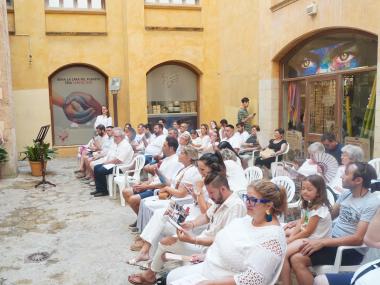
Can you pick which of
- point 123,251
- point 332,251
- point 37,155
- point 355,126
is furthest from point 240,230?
point 37,155

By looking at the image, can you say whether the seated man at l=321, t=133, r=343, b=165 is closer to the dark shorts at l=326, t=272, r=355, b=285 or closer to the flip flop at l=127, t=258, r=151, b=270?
the flip flop at l=127, t=258, r=151, b=270

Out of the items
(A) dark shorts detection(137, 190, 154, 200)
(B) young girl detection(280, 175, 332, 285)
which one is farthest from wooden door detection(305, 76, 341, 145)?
(B) young girl detection(280, 175, 332, 285)

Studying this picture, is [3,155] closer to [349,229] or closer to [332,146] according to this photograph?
[332,146]

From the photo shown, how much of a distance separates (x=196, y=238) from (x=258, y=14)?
8.75 m

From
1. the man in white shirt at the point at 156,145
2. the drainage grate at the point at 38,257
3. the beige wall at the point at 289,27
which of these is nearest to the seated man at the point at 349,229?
the drainage grate at the point at 38,257

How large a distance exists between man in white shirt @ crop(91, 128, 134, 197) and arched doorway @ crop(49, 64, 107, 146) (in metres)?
6.35

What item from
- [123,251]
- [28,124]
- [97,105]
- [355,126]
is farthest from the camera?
[97,105]

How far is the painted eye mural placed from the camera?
7285 mm

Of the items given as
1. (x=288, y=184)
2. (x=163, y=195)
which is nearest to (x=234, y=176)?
(x=288, y=184)

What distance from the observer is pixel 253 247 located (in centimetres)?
248

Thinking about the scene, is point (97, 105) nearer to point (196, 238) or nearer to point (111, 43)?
point (111, 43)

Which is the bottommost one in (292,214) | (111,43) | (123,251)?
(123,251)

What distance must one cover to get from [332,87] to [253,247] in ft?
21.5

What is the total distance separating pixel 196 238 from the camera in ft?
10.8
